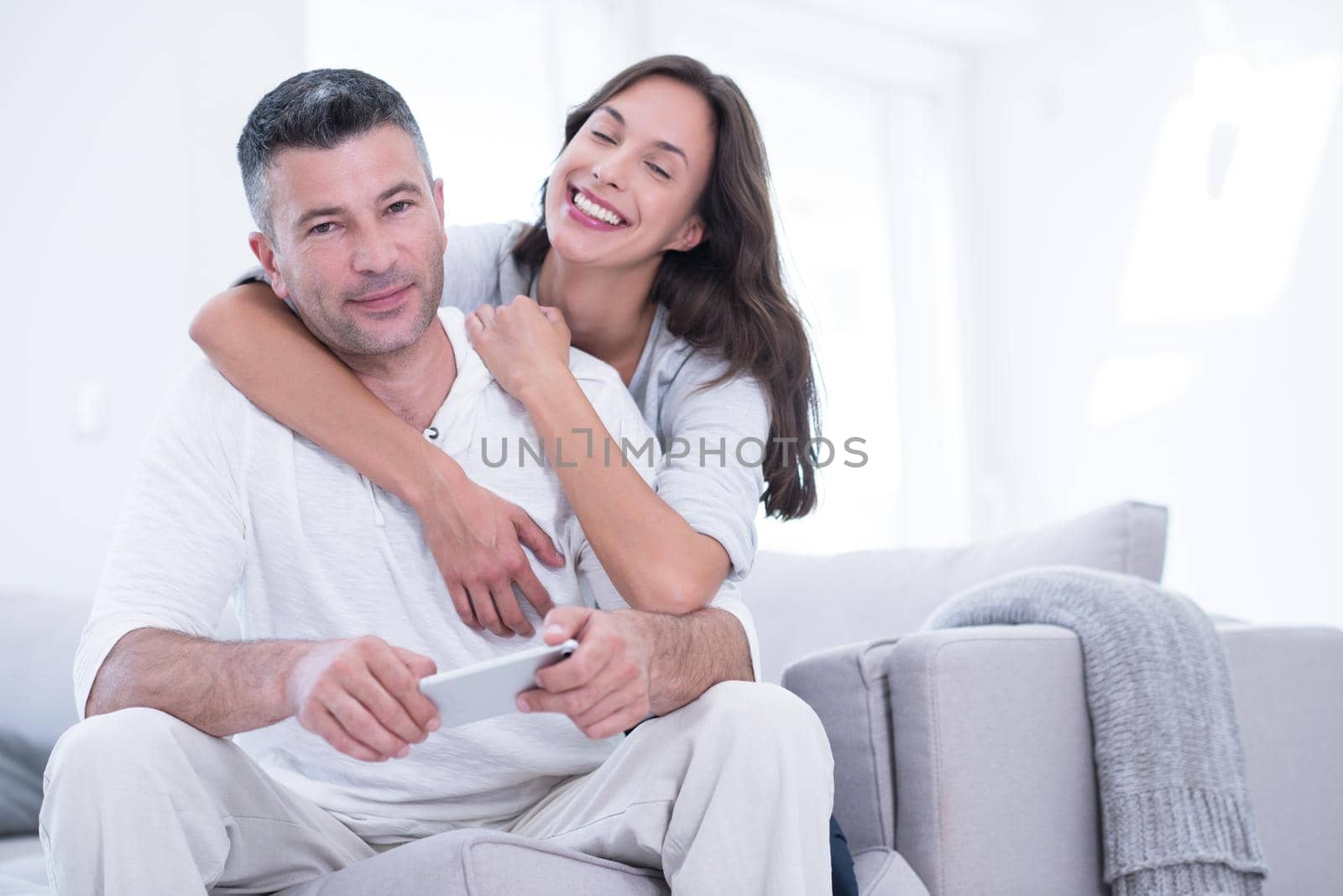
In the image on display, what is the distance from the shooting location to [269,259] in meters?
1.52

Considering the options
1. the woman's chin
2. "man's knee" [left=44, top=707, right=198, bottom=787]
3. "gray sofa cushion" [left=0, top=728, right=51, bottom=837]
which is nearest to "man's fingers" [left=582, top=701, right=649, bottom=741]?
"man's knee" [left=44, top=707, right=198, bottom=787]

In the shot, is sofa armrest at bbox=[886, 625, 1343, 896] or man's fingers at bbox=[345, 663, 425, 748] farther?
sofa armrest at bbox=[886, 625, 1343, 896]

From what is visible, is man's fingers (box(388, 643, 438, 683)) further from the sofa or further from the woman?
the woman

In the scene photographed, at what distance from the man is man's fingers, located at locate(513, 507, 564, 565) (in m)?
0.04

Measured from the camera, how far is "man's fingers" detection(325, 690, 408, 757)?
3.59ft

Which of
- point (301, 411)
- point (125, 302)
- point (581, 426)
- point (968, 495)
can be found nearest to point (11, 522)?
point (125, 302)

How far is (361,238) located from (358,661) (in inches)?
21.0

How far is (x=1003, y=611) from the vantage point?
1746 millimetres

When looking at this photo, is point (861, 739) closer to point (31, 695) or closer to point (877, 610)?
point (877, 610)

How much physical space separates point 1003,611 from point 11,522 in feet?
7.51

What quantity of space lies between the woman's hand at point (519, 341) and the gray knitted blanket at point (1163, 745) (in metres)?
0.76

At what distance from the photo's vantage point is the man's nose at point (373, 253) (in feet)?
4.62

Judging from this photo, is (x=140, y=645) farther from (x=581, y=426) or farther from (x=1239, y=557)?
(x=1239, y=557)

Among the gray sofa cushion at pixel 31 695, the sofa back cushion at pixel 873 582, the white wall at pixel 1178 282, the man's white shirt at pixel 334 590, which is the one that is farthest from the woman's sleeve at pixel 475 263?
the white wall at pixel 1178 282
